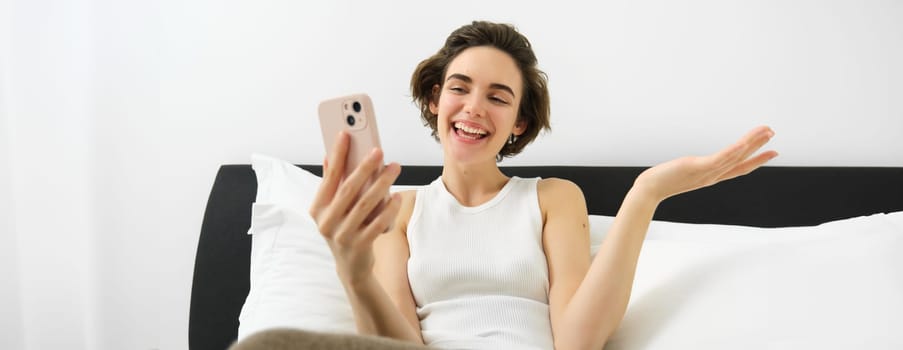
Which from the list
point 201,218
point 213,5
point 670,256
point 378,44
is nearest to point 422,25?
point 378,44

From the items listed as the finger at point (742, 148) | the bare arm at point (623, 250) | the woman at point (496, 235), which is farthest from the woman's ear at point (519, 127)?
the finger at point (742, 148)

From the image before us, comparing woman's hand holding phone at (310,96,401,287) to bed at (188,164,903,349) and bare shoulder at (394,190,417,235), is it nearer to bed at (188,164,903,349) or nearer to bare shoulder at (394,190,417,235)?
bare shoulder at (394,190,417,235)

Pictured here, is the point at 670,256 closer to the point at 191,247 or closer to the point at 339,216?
the point at 339,216

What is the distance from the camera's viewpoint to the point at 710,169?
3.82 feet

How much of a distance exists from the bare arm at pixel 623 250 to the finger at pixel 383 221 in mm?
437

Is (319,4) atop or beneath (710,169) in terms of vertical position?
atop

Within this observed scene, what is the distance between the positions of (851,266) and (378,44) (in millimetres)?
1265

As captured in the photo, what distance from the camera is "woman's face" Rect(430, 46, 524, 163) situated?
4.70 ft

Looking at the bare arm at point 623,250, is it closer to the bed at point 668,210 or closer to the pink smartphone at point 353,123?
the bed at point 668,210

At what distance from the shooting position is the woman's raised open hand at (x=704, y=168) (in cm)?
113

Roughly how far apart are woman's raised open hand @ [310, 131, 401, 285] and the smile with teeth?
18.6 inches

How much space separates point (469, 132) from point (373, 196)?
529mm

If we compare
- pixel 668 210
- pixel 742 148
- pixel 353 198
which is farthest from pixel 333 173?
pixel 668 210

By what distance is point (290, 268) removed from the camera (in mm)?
1474
